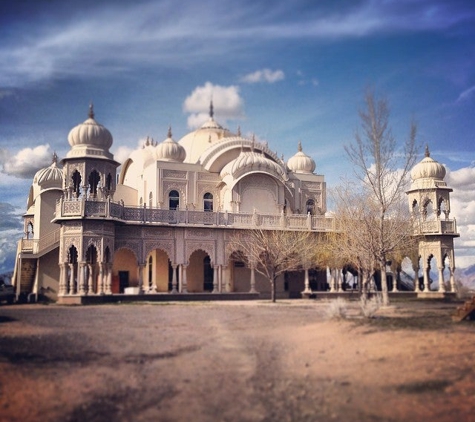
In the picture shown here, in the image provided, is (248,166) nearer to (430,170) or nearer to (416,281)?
(430,170)

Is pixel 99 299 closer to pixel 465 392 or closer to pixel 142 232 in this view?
pixel 142 232

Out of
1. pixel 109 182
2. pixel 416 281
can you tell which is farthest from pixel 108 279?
pixel 416 281

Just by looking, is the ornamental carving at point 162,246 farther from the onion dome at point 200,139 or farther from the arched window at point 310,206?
the arched window at point 310,206

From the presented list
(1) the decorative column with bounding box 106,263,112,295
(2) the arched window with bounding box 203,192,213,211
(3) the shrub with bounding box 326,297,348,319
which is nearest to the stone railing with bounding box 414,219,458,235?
(2) the arched window with bounding box 203,192,213,211

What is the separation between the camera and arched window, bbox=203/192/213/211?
3328cm

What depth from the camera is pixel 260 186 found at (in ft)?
105

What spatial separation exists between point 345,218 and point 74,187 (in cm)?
1272

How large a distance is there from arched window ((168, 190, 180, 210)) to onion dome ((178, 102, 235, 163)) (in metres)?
3.58

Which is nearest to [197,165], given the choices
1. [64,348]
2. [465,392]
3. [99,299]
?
[99,299]

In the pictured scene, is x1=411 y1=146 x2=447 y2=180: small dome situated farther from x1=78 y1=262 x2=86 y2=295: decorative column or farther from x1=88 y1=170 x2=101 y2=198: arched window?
x1=78 y1=262 x2=86 y2=295: decorative column

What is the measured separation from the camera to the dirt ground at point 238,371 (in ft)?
27.8

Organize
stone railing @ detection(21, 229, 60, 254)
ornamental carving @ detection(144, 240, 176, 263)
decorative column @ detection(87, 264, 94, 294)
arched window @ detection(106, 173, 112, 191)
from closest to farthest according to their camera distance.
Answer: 1. decorative column @ detection(87, 264, 94, 294)
2. arched window @ detection(106, 173, 112, 191)
3. ornamental carving @ detection(144, 240, 176, 263)
4. stone railing @ detection(21, 229, 60, 254)

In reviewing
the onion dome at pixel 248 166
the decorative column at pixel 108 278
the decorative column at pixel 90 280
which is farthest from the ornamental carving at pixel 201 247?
the onion dome at pixel 248 166

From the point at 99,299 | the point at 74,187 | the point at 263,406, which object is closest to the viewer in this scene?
the point at 263,406
